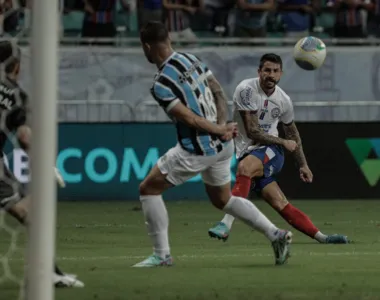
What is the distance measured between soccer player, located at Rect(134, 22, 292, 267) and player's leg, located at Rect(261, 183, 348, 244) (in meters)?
2.20

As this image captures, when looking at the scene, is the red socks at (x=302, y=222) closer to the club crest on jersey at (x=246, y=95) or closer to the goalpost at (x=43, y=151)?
the club crest on jersey at (x=246, y=95)

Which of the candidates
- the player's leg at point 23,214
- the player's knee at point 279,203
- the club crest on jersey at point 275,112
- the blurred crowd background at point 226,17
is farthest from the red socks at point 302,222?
the blurred crowd background at point 226,17

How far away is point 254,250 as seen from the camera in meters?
11.8

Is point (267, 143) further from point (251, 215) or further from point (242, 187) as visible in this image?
point (251, 215)

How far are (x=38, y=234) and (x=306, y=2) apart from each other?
15.1m

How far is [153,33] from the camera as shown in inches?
384

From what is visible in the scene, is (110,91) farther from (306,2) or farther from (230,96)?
(306,2)

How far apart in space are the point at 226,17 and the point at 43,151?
47.8ft

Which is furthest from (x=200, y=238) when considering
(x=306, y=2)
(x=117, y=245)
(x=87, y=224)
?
(x=306, y=2)

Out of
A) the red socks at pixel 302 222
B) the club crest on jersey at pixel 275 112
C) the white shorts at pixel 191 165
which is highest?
the white shorts at pixel 191 165

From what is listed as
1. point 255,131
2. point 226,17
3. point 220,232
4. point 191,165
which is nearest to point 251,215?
point 191,165

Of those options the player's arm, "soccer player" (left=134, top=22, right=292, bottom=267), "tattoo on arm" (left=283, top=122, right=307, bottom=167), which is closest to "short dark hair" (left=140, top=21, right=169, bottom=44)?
"soccer player" (left=134, top=22, right=292, bottom=267)

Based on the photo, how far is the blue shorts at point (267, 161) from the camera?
41.8 feet

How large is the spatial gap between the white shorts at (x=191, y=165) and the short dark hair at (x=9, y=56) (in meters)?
1.59
